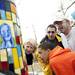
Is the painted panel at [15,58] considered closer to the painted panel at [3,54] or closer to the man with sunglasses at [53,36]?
the painted panel at [3,54]

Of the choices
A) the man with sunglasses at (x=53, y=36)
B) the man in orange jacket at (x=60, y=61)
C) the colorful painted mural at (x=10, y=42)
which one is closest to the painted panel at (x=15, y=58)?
the colorful painted mural at (x=10, y=42)

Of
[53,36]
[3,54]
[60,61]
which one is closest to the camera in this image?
[3,54]

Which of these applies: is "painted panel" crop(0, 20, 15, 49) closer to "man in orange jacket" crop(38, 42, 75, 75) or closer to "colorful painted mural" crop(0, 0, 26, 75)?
"colorful painted mural" crop(0, 0, 26, 75)

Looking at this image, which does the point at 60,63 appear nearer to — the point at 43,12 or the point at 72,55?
the point at 72,55

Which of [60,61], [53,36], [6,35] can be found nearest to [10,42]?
[6,35]

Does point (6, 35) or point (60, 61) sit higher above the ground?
point (6, 35)

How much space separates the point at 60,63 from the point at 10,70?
33 centimetres

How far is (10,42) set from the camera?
2.90 ft

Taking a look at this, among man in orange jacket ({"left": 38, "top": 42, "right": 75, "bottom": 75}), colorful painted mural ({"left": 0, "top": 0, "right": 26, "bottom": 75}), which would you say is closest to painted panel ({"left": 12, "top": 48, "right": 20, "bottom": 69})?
colorful painted mural ({"left": 0, "top": 0, "right": 26, "bottom": 75})

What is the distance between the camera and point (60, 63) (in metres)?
1.12

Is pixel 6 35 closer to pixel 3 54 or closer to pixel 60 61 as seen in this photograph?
pixel 3 54

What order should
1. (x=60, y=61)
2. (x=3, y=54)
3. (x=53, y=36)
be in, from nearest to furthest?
(x=3, y=54) < (x=60, y=61) < (x=53, y=36)

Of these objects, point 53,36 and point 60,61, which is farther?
point 53,36

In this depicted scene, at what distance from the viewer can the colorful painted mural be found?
2.83 feet
